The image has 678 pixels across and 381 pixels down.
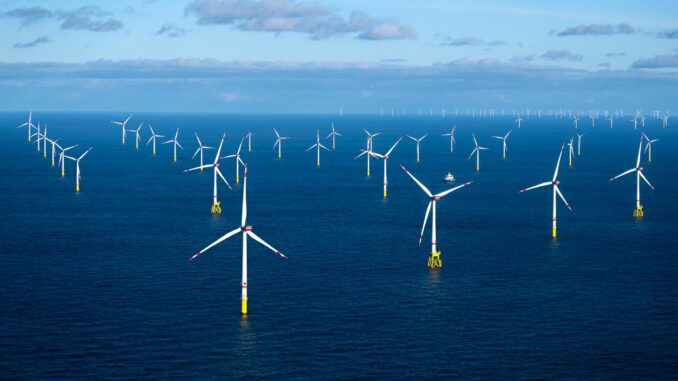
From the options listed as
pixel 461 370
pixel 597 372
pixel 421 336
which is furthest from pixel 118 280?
pixel 597 372

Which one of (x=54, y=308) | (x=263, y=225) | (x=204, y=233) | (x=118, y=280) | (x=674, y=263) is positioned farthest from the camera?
(x=263, y=225)

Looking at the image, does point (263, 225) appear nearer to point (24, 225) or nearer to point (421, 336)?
point (24, 225)

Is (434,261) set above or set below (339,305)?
above

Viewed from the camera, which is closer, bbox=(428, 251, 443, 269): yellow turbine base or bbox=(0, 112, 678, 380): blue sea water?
bbox=(0, 112, 678, 380): blue sea water

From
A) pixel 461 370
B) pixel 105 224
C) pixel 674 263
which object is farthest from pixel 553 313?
pixel 105 224

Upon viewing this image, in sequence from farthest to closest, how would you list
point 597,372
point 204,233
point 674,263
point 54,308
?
1. point 204,233
2. point 674,263
3. point 54,308
4. point 597,372

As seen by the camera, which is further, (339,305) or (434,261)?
(434,261)

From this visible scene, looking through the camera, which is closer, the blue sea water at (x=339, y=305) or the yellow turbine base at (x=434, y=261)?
the blue sea water at (x=339, y=305)

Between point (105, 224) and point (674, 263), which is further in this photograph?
point (105, 224)

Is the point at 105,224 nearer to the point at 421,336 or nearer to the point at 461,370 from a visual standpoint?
the point at 421,336
